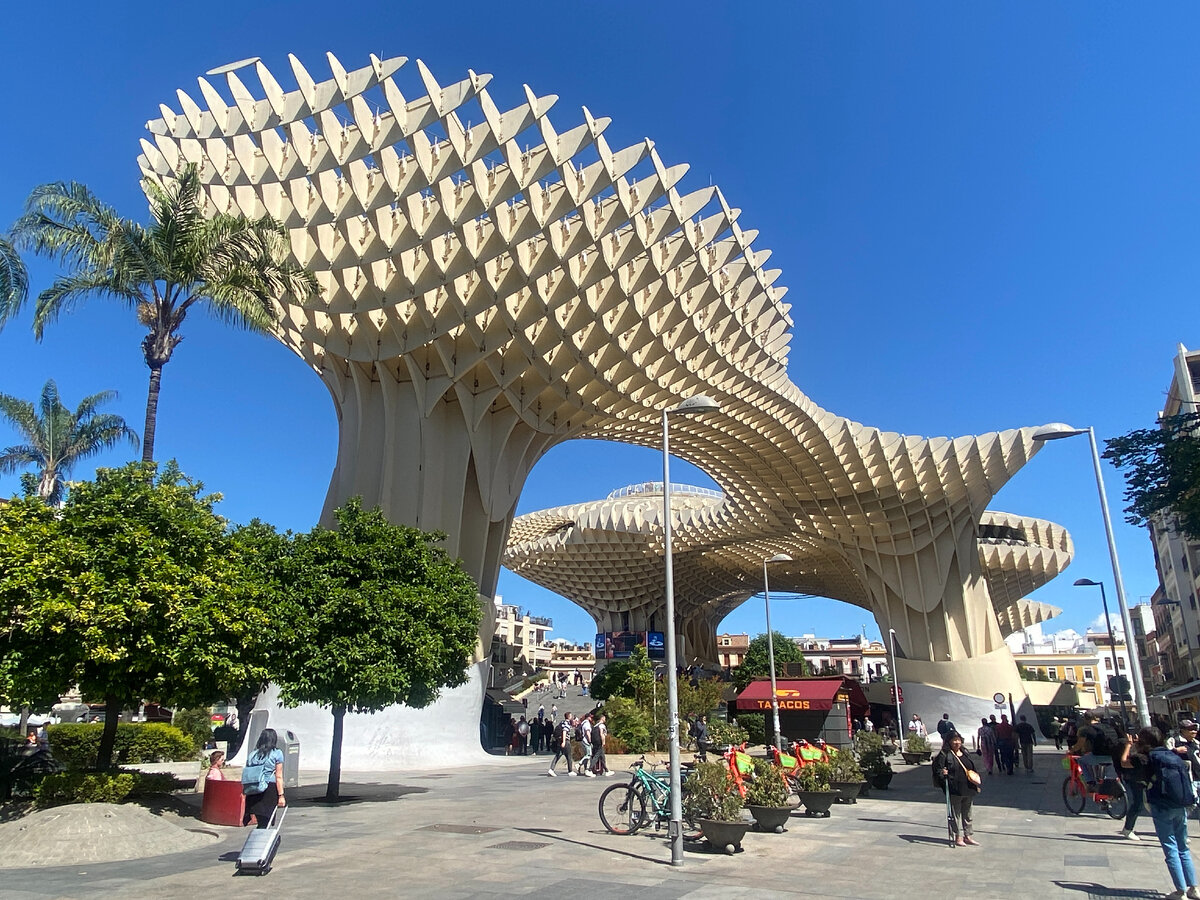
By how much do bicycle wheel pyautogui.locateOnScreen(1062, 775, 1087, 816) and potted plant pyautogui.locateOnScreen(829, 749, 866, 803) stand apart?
364 cm

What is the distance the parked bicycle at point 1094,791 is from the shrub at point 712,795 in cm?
709

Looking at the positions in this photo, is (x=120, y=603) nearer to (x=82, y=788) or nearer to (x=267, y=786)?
(x=82, y=788)

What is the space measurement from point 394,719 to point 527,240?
1653 centimetres

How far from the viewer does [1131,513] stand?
2581cm

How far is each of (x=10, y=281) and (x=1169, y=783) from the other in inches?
881

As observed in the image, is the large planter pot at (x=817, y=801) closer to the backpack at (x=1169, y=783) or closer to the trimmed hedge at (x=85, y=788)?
the backpack at (x=1169, y=783)

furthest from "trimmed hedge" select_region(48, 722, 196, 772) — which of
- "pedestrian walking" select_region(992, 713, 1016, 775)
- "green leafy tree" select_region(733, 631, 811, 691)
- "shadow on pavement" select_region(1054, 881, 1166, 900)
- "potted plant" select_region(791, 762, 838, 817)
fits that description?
"green leafy tree" select_region(733, 631, 811, 691)

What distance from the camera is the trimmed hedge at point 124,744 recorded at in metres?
20.2

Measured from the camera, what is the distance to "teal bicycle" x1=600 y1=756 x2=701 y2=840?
12.6 metres

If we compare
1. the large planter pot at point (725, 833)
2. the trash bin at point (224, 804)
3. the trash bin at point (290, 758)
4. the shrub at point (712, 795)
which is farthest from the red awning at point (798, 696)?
the trash bin at point (224, 804)

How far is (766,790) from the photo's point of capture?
12625mm

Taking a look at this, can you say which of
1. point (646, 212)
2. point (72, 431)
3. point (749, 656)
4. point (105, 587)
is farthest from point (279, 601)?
point (749, 656)

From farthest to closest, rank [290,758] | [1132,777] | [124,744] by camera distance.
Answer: [124,744] < [290,758] < [1132,777]

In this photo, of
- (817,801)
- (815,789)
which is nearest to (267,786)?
(815,789)
